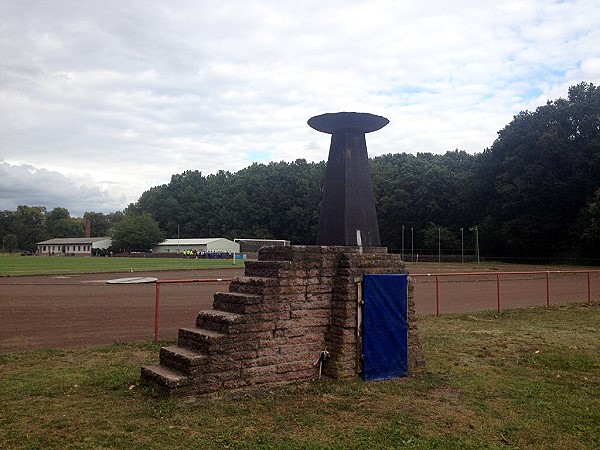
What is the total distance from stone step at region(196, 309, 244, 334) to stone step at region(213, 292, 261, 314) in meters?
0.07

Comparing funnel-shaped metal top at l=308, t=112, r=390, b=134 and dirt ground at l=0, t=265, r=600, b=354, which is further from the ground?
funnel-shaped metal top at l=308, t=112, r=390, b=134

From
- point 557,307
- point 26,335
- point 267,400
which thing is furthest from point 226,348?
point 557,307

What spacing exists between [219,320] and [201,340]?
352mm

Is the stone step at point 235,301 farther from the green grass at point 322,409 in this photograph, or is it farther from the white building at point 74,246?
the white building at point 74,246

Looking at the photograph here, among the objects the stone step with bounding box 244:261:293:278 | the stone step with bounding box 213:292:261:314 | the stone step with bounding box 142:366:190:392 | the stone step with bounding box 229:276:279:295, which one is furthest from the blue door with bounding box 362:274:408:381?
the stone step with bounding box 142:366:190:392

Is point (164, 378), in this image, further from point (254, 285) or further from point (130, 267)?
point (130, 267)

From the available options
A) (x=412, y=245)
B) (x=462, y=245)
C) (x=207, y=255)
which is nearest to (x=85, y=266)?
(x=207, y=255)

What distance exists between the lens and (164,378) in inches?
246

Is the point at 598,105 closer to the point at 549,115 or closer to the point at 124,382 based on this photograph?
the point at 549,115

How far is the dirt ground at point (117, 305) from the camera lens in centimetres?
1141

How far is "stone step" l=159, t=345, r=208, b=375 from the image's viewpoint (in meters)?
6.21

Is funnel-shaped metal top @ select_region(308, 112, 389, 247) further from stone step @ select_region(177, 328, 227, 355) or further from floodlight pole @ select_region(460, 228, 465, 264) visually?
floodlight pole @ select_region(460, 228, 465, 264)

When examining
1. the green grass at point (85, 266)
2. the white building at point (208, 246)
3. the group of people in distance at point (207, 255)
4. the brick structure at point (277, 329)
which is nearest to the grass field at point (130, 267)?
the green grass at point (85, 266)

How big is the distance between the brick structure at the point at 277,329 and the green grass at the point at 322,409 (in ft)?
0.81
